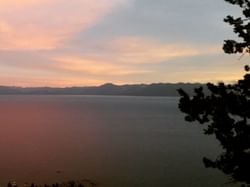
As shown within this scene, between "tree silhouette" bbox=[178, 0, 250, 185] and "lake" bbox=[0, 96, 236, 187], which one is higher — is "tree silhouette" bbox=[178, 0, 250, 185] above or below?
above

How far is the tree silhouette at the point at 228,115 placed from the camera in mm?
14906

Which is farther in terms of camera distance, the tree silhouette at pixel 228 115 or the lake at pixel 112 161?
the lake at pixel 112 161

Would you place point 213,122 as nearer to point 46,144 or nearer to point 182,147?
point 182,147

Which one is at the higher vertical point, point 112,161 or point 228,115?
point 228,115

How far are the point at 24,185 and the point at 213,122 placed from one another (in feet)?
111

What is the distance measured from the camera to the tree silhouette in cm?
1491

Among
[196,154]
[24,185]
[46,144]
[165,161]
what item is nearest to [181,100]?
[24,185]

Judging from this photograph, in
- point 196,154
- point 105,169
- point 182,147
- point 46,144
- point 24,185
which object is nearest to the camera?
point 24,185

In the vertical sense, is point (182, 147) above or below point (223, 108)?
below

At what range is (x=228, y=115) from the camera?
1540cm

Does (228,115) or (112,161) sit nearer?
(228,115)

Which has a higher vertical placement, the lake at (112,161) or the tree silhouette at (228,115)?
the tree silhouette at (228,115)

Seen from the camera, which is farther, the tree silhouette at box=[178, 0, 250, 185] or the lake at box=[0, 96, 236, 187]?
the lake at box=[0, 96, 236, 187]

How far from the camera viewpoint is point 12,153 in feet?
235
